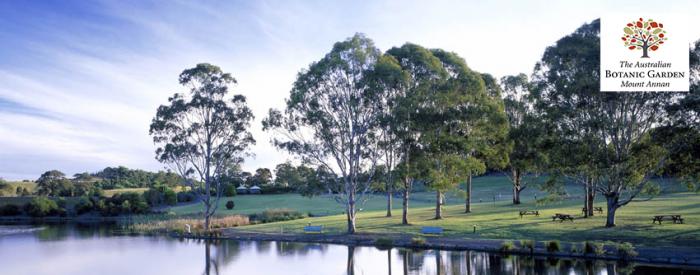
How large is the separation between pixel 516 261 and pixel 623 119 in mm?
14071

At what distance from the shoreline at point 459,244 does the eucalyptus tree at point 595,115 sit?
7270 mm

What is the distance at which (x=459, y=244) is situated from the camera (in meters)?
30.7

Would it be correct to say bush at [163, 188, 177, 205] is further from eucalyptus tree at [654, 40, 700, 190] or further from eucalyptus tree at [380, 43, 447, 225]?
eucalyptus tree at [654, 40, 700, 190]

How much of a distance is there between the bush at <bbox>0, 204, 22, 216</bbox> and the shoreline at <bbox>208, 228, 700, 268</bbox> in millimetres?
48266

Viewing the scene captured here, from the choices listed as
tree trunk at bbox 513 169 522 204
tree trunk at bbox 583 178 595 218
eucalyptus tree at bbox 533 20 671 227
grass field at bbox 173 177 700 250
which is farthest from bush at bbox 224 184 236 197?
eucalyptus tree at bbox 533 20 671 227

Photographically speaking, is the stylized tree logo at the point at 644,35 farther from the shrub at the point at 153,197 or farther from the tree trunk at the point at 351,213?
the shrub at the point at 153,197

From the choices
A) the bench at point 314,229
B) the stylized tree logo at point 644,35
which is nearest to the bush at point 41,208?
the bench at point 314,229

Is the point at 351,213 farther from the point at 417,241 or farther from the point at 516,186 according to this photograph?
the point at 516,186

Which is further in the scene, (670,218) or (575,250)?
(670,218)

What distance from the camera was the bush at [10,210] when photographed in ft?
248

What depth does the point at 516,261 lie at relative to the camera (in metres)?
25.4

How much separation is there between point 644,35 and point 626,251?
1205 centimetres

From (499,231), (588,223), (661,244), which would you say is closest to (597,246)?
(661,244)

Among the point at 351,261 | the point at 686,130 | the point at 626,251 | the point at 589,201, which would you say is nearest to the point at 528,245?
the point at 626,251
